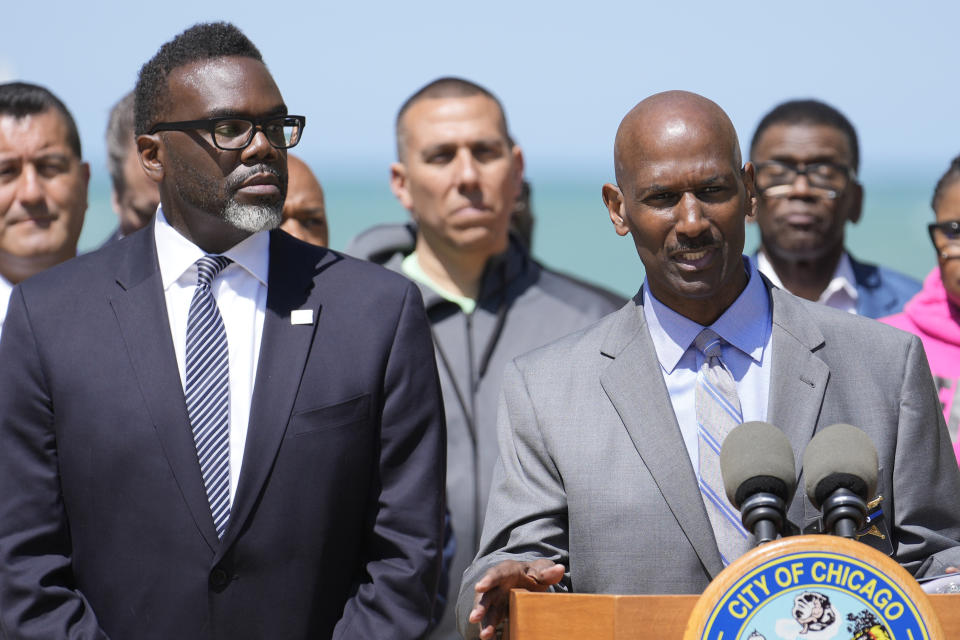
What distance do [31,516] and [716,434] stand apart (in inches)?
55.0

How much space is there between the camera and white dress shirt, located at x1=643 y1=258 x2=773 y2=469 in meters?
2.99

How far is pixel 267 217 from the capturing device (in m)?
3.22

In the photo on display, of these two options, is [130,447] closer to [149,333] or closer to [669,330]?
[149,333]

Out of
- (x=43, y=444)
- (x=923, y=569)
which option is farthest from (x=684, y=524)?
(x=43, y=444)

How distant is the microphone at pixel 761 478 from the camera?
229 cm

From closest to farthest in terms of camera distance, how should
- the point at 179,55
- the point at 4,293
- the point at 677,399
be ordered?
the point at 677,399
the point at 179,55
the point at 4,293

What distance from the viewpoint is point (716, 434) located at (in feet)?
9.58

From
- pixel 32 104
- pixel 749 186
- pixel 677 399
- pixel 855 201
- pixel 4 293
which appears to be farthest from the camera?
pixel 855 201

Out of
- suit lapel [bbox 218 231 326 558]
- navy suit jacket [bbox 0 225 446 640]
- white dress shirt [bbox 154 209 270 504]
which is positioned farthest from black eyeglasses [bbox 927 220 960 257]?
white dress shirt [bbox 154 209 270 504]

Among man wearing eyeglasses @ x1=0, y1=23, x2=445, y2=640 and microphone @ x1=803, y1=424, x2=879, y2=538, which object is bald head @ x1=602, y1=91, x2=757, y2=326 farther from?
microphone @ x1=803, y1=424, x2=879, y2=538

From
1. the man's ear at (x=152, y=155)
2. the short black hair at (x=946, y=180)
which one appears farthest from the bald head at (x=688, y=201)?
the short black hair at (x=946, y=180)

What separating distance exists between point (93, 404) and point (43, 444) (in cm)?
13

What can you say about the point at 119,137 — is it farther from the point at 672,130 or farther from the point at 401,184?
the point at 672,130

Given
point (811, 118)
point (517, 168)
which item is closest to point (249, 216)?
point (517, 168)
